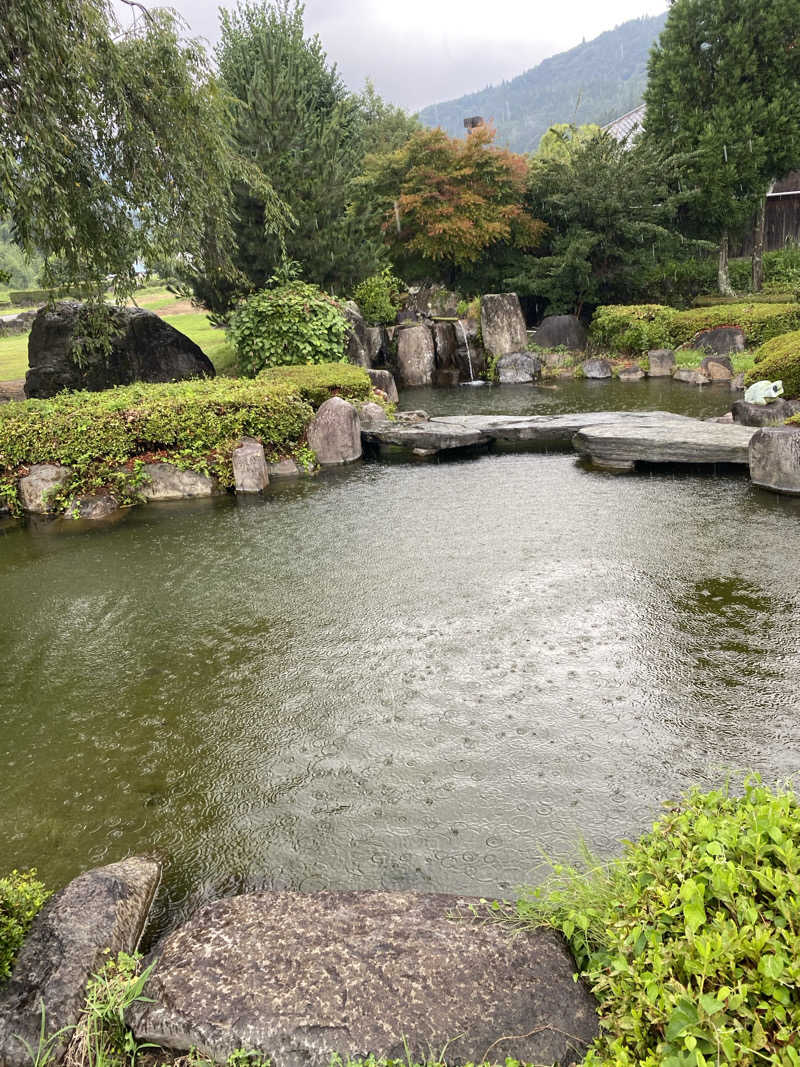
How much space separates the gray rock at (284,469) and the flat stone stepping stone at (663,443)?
3926mm

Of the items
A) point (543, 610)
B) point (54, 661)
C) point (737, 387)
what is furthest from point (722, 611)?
point (737, 387)

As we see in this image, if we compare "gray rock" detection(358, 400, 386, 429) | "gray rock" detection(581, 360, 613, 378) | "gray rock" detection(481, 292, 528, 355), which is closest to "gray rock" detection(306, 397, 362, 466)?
"gray rock" detection(358, 400, 386, 429)

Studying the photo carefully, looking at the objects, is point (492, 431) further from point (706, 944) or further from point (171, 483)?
point (706, 944)

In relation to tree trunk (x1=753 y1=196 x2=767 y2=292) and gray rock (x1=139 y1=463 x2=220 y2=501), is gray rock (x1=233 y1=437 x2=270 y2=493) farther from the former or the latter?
tree trunk (x1=753 y1=196 x2=767 y2=292)

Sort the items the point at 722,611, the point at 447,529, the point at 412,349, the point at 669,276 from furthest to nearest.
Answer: the point at 669,276 < the point at 412,349 < the point at 447,529 < the point at 722,611

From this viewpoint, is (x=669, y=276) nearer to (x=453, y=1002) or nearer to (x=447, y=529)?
(x=447, y=529)

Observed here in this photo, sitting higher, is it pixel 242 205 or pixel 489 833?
pixel 242 205

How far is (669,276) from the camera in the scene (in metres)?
20.5

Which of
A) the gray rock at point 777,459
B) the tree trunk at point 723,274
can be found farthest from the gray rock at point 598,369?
the gray rock at point 777,459

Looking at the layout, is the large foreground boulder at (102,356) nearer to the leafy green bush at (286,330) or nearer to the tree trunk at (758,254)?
the leafy green bush at (286,330)

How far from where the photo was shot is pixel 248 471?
9141 mm

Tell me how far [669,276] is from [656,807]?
20.5 meters

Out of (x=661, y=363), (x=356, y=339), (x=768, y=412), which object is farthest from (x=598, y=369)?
(x=768, y=412)

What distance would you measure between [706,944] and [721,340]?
17.1 m
